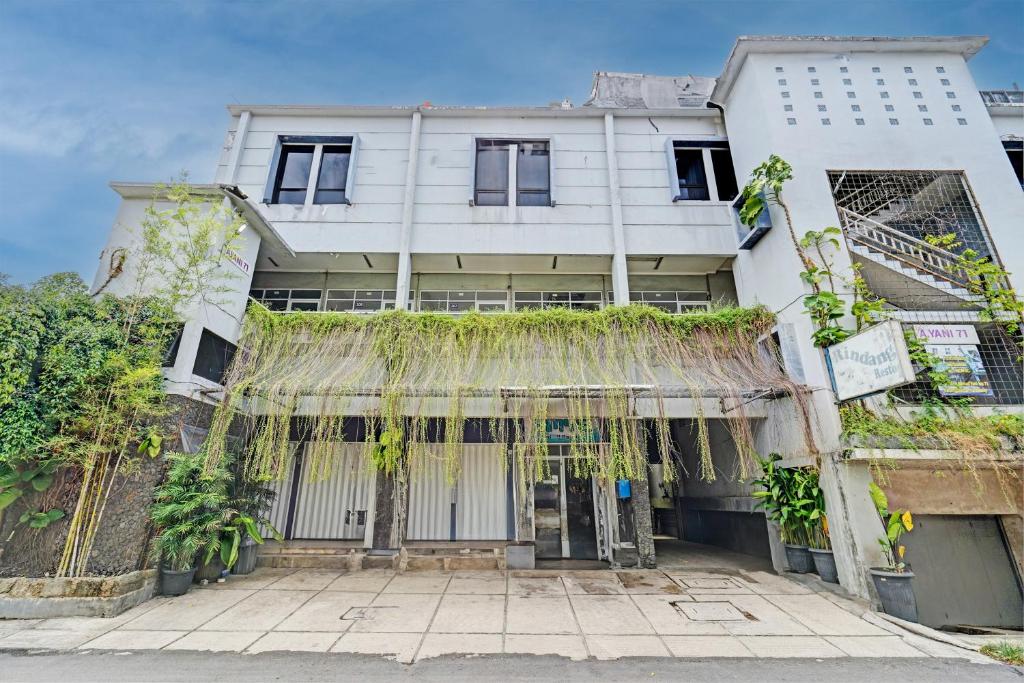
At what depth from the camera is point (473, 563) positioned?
6.89m

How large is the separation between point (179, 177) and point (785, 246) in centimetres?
959

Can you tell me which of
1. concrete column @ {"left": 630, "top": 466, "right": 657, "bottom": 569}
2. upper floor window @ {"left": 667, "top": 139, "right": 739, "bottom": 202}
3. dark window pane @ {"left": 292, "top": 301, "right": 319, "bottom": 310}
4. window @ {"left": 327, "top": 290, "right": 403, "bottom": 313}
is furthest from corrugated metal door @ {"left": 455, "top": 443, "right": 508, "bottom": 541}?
upper floor window @ {"left": 667, "top": 139, "right": 739, "bottom": 202}

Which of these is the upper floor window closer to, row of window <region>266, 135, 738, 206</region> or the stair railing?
row of window <region>266, 135, 738, 206</region>

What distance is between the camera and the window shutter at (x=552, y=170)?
8406mm

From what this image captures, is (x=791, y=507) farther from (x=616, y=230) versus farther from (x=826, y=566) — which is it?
(x=616, y=230)

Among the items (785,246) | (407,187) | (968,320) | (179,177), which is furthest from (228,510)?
(968,320)

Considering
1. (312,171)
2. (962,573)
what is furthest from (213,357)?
(962,573)

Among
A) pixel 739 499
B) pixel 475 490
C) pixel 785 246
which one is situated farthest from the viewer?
pixel 739 499

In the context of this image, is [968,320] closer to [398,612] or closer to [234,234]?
[398,612]

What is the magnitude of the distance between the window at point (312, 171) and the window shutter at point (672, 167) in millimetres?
6616

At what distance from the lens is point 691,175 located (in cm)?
890

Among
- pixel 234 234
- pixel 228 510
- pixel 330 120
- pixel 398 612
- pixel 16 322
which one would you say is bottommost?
pixel 398 612

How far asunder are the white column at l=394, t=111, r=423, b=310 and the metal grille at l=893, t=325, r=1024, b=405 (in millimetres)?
7991

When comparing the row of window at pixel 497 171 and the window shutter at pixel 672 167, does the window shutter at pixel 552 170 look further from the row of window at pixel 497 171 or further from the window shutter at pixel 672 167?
the window shutter at pixel 672 167
